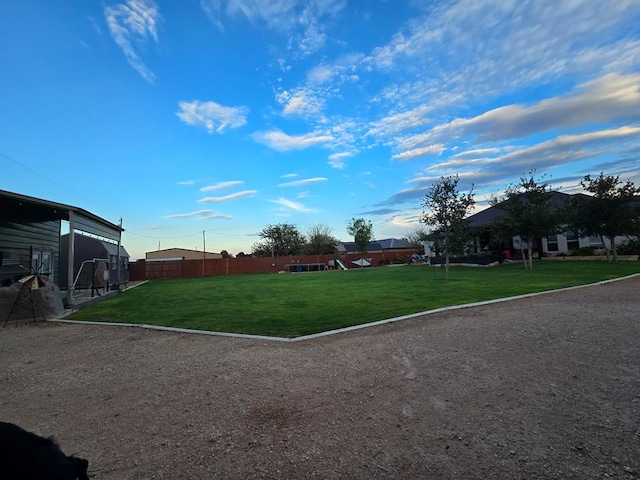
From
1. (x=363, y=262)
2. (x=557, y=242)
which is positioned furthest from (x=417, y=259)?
(x=557, y=242)

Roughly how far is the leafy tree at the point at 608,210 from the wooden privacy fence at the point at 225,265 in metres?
18.5

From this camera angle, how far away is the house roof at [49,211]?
10641 mm

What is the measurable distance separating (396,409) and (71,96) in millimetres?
13733

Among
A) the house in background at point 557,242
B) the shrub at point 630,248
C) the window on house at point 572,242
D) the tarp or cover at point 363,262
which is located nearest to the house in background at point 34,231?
the house in background at point 557,242

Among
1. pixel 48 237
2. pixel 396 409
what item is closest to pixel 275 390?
pixel 396 409

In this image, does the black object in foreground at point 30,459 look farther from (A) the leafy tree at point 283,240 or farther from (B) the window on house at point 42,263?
(A) the leafy tree at point 283,240

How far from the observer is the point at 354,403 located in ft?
11.4

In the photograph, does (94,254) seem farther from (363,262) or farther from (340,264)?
(363,262)

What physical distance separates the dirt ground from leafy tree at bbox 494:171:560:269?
1464 centimetres

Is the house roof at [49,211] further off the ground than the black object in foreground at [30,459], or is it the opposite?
the house roof at [49,211]

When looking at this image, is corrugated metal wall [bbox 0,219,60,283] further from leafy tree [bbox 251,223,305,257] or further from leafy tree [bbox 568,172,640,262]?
leafy tree [bbox 251,223,305,257]

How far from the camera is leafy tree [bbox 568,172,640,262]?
1898 cm

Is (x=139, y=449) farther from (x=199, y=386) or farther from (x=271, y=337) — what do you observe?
(x=271, y=337)

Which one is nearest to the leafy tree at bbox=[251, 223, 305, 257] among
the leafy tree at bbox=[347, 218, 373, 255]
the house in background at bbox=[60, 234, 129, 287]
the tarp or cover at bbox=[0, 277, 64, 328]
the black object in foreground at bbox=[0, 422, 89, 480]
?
the leafy tree at bbox=[347, 218, 373, 255]
